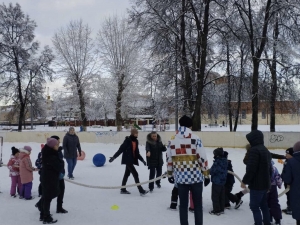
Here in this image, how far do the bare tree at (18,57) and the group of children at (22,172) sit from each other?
2710cm

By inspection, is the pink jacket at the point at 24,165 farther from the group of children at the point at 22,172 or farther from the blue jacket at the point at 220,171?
the blue jacket at the point at 220,171

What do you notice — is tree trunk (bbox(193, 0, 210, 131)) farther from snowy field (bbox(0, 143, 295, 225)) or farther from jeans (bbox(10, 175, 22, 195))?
jeans (bbox(10, 175, 22, 195))

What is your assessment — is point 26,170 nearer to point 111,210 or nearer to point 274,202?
point 111,210

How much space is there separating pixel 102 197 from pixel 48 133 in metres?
17.0

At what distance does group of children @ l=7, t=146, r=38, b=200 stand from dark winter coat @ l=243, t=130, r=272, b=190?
4605 mm

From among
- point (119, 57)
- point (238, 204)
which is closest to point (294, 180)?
point (238, 204)

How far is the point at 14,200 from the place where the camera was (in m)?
7.28

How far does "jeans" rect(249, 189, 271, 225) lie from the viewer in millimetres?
4875

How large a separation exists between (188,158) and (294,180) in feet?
5.29

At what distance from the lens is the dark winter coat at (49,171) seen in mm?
5613

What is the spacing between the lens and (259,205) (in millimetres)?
4996

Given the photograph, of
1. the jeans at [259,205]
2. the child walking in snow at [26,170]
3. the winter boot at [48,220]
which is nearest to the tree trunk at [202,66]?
the child walking in snow at [26,170]

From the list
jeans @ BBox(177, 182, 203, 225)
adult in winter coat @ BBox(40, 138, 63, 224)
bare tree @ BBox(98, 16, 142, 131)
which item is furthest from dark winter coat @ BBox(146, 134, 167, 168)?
bare tree @ BBox(98, 16, 142, 131)

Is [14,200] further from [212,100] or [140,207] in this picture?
[212,100]
